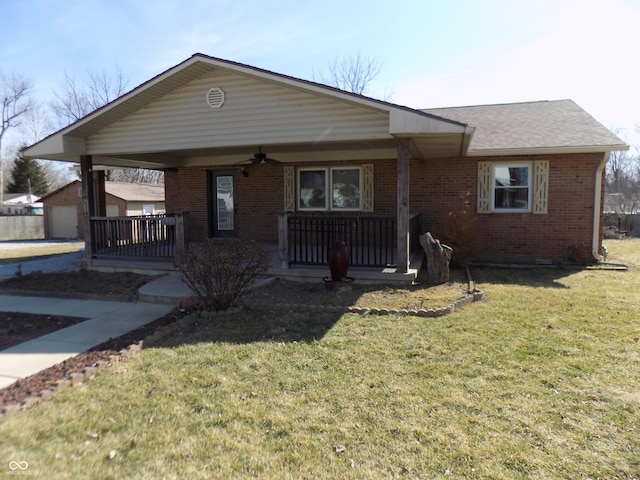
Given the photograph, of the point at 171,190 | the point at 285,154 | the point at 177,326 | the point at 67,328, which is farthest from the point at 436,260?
the point at 171,190

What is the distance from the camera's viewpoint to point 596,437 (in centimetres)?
289

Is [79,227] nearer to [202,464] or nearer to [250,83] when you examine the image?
[250,83]

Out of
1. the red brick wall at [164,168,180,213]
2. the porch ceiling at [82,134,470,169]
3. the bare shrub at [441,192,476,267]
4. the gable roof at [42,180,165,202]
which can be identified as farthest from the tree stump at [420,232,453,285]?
the gable roof at [42,180,165,202]

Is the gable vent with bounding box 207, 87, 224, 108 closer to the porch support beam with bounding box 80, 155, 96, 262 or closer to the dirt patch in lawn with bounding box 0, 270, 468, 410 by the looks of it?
the porch support beam with bounding box 80, 155, 96, 262

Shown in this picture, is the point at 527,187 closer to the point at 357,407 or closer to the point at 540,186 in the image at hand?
the point at 540,186

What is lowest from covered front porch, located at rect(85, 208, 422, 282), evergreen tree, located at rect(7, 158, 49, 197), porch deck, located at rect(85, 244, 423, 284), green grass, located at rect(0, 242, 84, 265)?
green grass, located at rect(0, 242, 84, 265)

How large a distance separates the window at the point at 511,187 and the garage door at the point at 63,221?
2191cm

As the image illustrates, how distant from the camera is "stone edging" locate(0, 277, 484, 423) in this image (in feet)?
11.1

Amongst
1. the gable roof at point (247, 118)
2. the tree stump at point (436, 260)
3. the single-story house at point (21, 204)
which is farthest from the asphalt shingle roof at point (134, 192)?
the single-story house at point (21, 204)

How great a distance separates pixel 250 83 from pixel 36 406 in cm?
597

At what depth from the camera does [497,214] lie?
1045 centimetres

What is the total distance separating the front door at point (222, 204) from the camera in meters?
12.5

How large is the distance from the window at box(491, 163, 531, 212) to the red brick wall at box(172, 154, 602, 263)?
22 cm

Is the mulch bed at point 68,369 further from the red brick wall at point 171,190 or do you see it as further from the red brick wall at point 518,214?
the red brick wall at point 171,190
